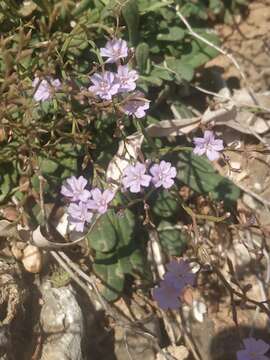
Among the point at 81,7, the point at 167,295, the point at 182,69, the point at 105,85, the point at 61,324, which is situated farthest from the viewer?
the point at 182,69

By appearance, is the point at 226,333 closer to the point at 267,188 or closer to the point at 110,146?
the point at 267,188

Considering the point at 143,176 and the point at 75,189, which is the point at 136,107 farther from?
the point at 75,189

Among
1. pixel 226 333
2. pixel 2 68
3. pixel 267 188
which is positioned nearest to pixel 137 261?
pixel 226 333

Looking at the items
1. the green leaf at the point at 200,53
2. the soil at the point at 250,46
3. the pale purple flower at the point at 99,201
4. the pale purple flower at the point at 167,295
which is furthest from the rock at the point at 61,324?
the soil at the point at 250,46

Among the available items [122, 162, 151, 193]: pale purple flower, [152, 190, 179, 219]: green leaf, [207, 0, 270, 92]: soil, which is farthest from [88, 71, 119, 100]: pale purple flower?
[207, 0, 270, 92]: soil

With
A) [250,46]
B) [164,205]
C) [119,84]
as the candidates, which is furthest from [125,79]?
[250,46]

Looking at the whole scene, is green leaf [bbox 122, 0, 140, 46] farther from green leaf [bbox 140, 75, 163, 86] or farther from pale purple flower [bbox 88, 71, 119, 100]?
pale purple flower [bbox 88, 71, 119, 100]

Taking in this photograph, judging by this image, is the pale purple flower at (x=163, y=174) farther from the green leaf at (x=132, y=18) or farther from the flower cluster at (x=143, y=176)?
the green leaf at (x=132, y=18)
